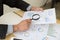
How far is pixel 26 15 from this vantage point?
1.10 metres

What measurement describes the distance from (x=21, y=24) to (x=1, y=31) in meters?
0.16

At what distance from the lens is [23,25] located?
3.23 feet

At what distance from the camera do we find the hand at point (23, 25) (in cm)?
96

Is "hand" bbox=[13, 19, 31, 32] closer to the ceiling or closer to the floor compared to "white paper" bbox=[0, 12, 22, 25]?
closer to the floor

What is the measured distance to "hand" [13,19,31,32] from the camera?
96cm

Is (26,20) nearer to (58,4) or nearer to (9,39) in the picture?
(9,39)

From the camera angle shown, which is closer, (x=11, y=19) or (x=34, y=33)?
(x=34, y=33)

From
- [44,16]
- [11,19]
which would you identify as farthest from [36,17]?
[11,19]

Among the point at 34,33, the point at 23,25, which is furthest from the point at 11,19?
the point at 34,33

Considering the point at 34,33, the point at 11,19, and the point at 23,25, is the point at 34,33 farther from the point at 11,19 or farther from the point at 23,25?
the point at 11,19

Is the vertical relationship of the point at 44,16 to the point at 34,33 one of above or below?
above

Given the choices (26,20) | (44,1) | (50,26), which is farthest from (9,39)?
(44,1)

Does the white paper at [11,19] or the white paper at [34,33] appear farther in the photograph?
the white paper at [11,19]

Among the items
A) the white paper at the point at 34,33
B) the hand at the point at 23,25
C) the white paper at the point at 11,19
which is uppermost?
the white paper at the point at 11,19
